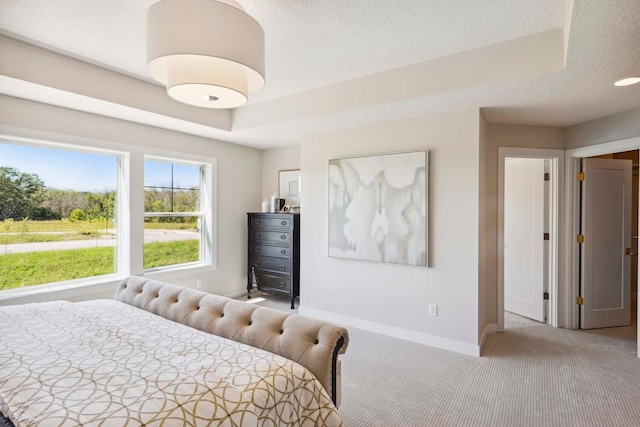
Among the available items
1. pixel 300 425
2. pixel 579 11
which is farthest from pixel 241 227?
pixel 579 11

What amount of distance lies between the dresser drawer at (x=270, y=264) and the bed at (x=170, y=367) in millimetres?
2454

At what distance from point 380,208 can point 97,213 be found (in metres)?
3.03

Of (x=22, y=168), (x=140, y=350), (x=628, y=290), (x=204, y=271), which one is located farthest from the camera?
(x=204, y=271)

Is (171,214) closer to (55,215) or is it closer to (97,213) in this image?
(97,213)

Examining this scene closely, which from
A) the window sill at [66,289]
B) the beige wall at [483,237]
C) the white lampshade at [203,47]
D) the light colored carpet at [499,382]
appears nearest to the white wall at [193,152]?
the window sill at [66,289]

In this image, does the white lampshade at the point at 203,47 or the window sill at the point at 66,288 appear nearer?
the white lampshade at the point at 203,47

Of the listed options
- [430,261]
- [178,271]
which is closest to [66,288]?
[178,271]

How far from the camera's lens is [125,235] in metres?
3.78

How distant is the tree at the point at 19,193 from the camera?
2986mm

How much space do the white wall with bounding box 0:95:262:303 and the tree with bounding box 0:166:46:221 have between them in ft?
1.32

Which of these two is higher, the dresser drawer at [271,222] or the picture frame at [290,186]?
the picture frame at [290,186]

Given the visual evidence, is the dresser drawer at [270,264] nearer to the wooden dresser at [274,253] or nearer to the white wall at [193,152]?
the wooden dresser at [274,253]

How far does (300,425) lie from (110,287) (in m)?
3.06

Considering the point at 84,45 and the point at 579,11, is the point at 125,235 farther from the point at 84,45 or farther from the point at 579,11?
the point at 579,11
